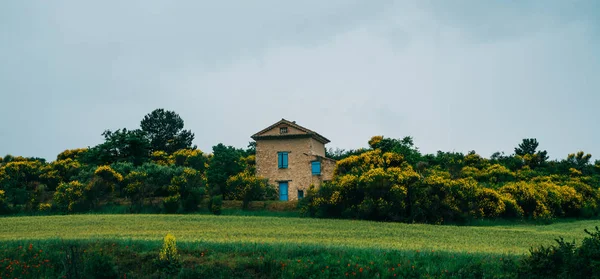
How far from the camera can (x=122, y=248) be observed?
1503 centimetres

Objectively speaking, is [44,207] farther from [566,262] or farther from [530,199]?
[566,262]

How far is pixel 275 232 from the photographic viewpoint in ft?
73.4

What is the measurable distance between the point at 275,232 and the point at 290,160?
58.6ft

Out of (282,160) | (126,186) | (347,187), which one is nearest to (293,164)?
(282,160)

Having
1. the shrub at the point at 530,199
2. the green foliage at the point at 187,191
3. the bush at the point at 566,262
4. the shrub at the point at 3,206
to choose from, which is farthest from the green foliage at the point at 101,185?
the bush at the point at 566,262

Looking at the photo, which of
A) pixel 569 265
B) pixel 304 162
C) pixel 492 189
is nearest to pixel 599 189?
pixel 492 189

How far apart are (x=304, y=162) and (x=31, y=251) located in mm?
26283

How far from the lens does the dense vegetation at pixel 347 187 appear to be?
29594 millimetres

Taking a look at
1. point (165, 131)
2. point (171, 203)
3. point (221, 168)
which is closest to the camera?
point (171, 203)

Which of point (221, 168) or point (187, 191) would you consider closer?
point (187, 191)

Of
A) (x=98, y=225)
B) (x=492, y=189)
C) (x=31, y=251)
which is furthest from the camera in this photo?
(x=492, y=189)

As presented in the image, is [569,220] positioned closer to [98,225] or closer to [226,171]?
[226,171]

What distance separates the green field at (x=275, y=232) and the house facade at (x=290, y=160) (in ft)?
37.0

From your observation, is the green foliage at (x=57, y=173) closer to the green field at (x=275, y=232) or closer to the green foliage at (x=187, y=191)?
the green foliage at (x=187, y=191)
